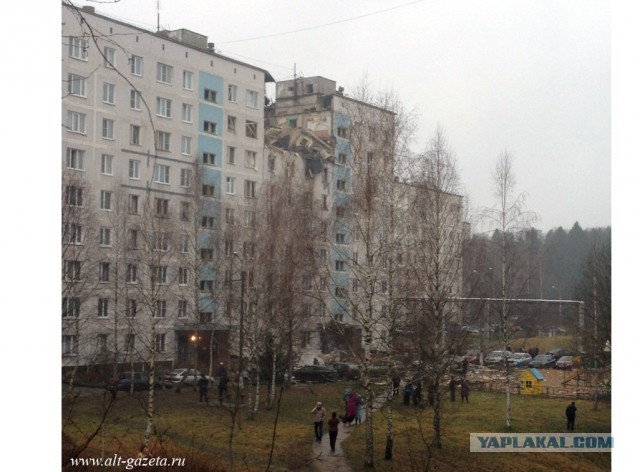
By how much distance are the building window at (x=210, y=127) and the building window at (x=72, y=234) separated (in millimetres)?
1534

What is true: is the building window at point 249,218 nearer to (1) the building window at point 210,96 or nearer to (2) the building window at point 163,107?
(1) the building window at point 210,96

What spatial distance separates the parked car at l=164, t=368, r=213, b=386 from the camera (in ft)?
26.0

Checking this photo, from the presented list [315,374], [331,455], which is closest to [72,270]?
[315,374]

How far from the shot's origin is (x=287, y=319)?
8.85 m

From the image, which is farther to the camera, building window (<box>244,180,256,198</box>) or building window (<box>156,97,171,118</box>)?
building window (<box>244,180,256,198</box>)

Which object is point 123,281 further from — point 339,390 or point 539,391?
point 539,391

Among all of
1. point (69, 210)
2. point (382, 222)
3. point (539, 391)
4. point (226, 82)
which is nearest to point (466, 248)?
point (382, 222)

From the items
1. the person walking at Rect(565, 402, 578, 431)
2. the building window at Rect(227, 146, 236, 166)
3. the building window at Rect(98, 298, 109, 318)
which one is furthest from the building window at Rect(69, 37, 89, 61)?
the person walking at Rect(565, 402, 578, 431)

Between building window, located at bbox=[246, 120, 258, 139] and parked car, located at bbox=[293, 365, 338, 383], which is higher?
building window, located at bbox=[246, 120, 258, 139]

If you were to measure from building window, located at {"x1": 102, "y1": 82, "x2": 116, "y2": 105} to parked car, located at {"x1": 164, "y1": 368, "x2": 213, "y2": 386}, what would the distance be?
2716 mm

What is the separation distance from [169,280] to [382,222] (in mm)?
2416

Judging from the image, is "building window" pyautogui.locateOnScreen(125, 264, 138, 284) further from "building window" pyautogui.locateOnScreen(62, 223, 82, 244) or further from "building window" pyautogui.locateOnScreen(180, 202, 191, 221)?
"building window" pyautogui.locateOnScreen(180, 202, 191, 221)

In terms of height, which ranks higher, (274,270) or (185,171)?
(185,171)

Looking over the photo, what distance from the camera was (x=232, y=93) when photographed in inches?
308
